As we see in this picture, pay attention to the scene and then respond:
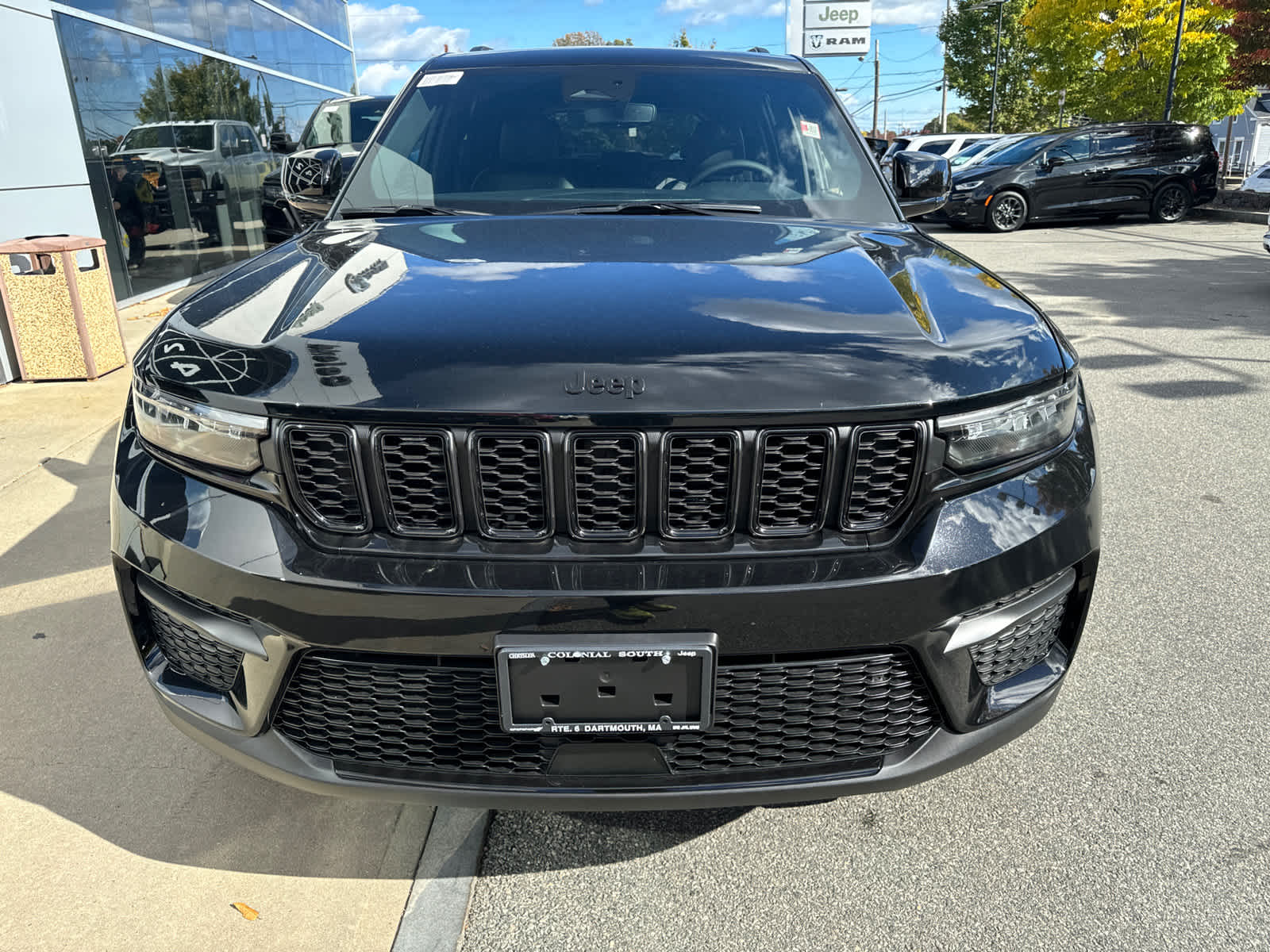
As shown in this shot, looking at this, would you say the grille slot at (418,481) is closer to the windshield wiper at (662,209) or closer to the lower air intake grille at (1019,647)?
the lower air intake grille at (1019,647)

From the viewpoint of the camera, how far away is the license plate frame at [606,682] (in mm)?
1603

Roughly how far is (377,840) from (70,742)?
3.22ft

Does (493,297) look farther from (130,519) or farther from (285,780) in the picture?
(285,780)

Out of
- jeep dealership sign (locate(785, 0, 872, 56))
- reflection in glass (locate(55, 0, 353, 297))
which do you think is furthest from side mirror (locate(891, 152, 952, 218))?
jeep dealership sign (locate(785, 0, 872, 56))

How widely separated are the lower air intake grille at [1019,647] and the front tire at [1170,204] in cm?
1759

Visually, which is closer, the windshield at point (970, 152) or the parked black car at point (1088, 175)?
the parked black car at point (1088, 175)

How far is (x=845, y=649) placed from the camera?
66.1 inches

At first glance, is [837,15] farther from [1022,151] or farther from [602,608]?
[602,608]

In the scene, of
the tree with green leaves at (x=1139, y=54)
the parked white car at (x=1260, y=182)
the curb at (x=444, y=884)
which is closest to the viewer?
the curb at (x=444, y=884)

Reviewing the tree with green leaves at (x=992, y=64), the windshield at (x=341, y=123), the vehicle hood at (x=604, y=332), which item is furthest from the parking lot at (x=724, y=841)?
the tree with green leaves at (x=992, y=64)

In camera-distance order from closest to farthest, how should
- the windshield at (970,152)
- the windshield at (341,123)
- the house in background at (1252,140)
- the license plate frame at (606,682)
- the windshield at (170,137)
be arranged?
the license plate frame at (606,682) → the windshield at (170,137) → the windshield at (341,123) → the windshield at (970,152) → the house in background at (1252,140)

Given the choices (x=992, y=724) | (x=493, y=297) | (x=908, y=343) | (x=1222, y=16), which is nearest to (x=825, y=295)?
(x=908, y=343)

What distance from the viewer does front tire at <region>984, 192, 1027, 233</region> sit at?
1634 centimetres

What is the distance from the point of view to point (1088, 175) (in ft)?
53.6
